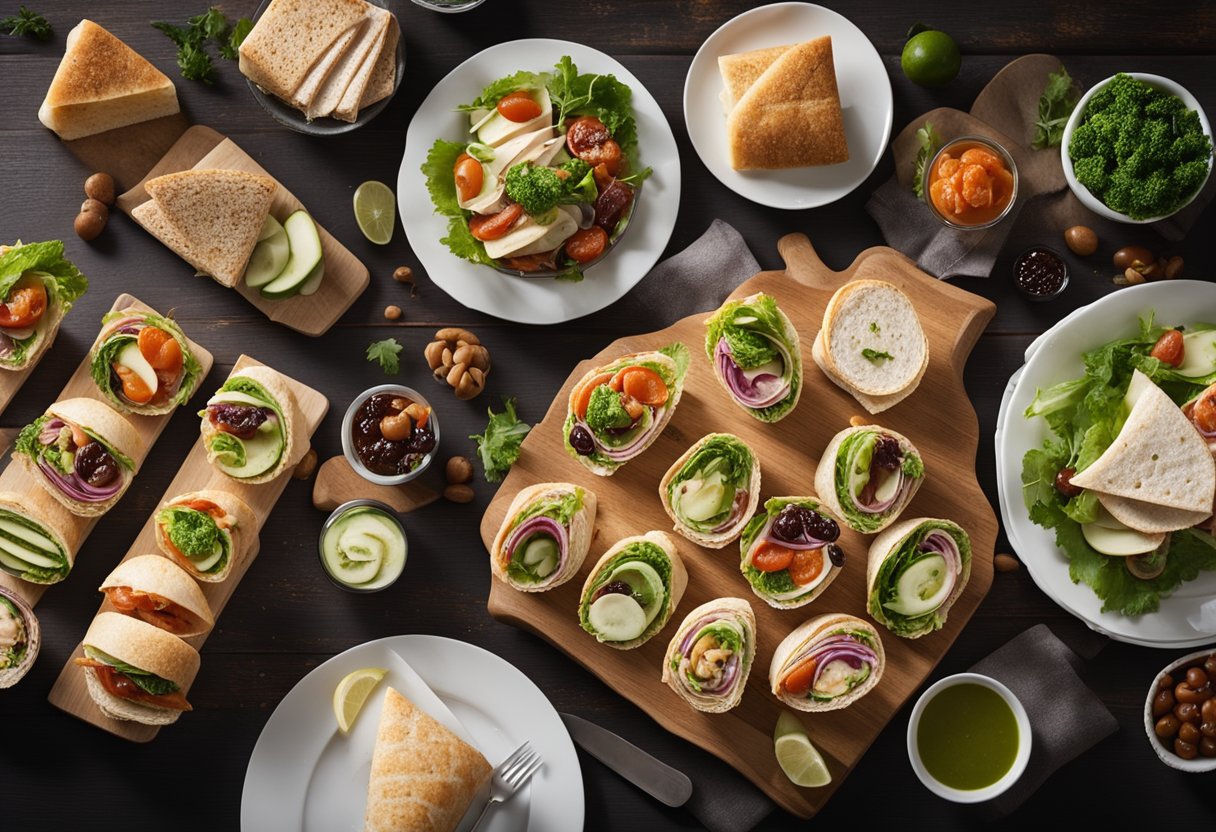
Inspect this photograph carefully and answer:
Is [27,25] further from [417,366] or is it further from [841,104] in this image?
[841,104]

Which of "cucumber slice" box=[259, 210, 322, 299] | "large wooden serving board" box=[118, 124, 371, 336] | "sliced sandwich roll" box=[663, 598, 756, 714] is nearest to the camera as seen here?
"sliced sandwich roll" box=[663, 598, 756, 714]

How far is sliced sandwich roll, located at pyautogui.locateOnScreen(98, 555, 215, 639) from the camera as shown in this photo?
4.47 m

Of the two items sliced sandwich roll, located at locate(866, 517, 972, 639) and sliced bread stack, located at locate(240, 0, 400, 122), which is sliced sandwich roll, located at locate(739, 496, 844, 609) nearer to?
sliced sandwich roll, located at locate(866, 517, 972, 639)

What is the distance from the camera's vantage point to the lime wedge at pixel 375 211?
4.89m

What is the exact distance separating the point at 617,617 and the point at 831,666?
3.29ft

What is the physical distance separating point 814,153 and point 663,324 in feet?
3.66

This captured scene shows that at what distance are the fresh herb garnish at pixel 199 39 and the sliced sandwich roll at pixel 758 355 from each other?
2.81m

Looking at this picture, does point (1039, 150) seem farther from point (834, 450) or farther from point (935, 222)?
point (834, 450)

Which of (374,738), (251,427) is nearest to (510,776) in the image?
(374,738)

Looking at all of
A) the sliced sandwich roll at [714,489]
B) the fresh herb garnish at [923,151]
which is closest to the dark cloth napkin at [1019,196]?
the fresh herb garnish at [923,151]

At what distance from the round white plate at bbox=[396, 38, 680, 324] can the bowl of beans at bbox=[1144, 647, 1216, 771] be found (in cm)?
319

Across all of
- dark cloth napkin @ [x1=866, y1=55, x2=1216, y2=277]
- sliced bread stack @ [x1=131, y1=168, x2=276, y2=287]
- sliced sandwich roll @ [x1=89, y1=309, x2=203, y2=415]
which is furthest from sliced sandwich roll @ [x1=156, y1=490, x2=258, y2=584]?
dark cloth napkin @ [x1=866, y1=55, x2=1216, y2=277]

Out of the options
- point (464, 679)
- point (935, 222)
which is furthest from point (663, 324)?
point (464, 679)

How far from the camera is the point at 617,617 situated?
14.4ft
